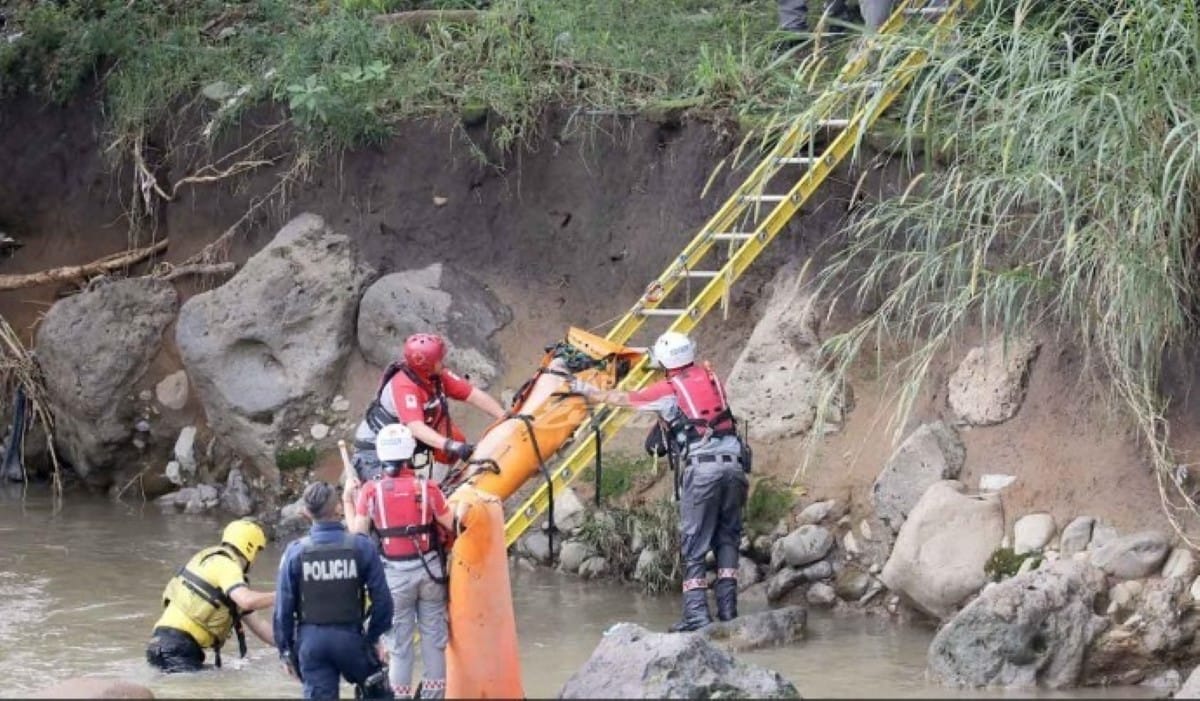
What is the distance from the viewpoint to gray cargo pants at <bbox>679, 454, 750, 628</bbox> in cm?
1130

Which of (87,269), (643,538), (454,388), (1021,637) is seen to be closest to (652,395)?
(454,388)

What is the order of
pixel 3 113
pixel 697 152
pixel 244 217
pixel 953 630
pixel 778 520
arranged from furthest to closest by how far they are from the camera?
pixel 3 113
pixel 244 217
pixel 697 152
pixel 778 520
pixel 953 630

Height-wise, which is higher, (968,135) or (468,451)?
(968,135)

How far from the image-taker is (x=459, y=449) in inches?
442

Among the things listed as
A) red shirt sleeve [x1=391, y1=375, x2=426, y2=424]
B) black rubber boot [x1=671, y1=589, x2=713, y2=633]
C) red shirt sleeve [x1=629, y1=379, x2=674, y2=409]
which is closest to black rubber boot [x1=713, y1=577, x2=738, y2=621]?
black rubber boot [x1=671, y1=589, x2=713, y2=633]

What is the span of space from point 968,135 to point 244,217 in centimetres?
667

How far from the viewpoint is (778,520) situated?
12.6 metres

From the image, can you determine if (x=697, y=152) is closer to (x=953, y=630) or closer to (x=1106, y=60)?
(x=1106, y=60)

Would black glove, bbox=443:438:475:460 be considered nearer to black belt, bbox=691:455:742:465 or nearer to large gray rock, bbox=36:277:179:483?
black belt, bbox=691:455:742:465

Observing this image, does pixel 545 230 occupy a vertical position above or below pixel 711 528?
above

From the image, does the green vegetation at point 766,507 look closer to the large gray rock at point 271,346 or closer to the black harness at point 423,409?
the black harness at point 423,409

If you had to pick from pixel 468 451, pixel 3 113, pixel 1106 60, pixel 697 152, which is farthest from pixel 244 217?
pixel 1106 60

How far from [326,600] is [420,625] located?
83 centimetres

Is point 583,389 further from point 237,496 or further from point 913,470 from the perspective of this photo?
point 237,496
